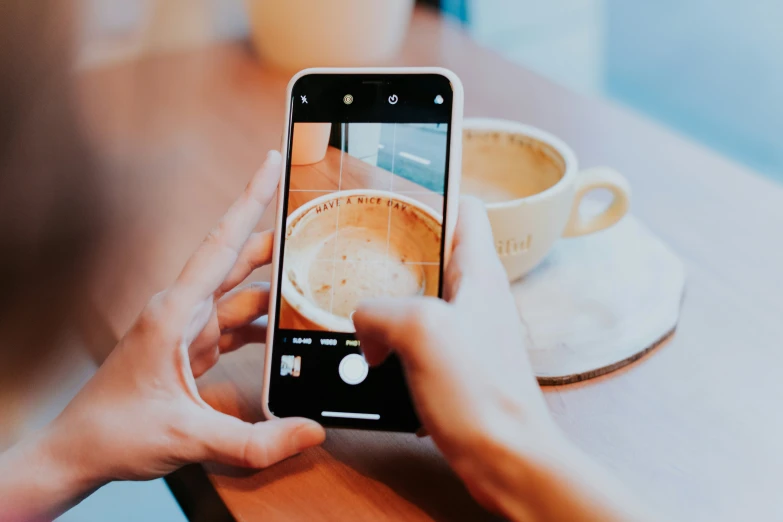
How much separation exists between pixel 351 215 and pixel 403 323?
0.11 meters

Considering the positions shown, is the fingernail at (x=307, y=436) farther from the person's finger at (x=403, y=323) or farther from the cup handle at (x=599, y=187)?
the cup handle at (x=599, y=187)

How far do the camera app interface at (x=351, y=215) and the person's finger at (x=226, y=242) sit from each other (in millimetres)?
16

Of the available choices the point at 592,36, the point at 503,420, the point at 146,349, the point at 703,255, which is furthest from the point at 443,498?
the point at 592,36

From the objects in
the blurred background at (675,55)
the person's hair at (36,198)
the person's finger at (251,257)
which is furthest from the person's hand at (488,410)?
the blurred background at (675,55)

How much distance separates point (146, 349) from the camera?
34cm

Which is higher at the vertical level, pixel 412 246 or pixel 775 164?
pixel 412 246

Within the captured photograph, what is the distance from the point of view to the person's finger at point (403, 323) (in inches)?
11.9

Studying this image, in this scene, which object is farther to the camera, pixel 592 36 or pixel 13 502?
pixel 592 36

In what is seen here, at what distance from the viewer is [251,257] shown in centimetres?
40

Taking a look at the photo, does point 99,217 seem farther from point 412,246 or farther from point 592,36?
point 592,36

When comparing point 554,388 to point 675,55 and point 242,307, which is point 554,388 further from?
point 675,55

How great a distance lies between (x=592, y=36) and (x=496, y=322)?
4.12 ft

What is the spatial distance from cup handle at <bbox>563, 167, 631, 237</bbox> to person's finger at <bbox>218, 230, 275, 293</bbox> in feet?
0.69

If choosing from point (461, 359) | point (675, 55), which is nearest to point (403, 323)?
point (461, 359)
